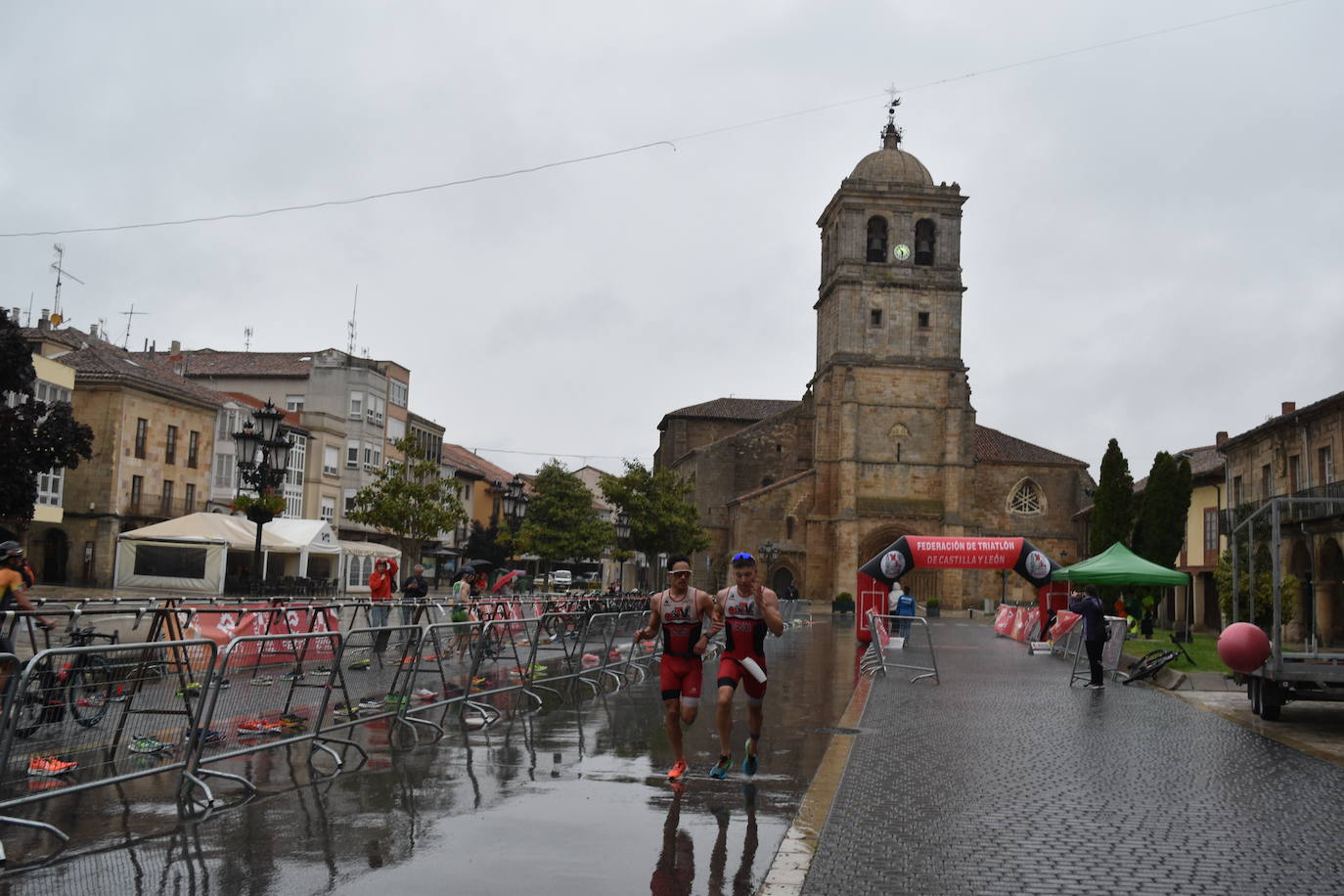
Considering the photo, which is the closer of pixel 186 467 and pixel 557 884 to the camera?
pixel 557 884

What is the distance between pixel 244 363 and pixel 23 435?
38453 millimetres

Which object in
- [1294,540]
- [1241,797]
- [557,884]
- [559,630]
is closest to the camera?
[557,884]

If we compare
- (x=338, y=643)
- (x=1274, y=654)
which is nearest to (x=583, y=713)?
(x=338, y=643)

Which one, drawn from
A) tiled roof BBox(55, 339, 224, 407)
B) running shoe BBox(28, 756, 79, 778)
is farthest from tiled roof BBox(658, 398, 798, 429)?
running shoe BBox(28, 756, 79, 778)

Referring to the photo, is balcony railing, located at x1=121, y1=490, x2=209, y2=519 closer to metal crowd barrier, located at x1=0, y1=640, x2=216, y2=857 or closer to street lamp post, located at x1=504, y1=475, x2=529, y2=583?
street lamp post, located at x1=504, y1=475, x2=529, y2=583

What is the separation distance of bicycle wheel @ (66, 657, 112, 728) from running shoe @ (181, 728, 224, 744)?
1.95 ft

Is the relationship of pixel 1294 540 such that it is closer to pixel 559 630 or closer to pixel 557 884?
pixel 559 630

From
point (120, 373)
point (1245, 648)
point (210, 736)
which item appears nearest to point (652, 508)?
point (120, 373)

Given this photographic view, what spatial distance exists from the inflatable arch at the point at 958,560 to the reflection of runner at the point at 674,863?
75.2 ft

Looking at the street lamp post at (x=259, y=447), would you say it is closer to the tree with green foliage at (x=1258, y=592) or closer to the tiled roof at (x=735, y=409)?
the tree with green foliage at (x=1258, y=592)

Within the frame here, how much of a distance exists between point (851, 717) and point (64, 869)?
344 inches

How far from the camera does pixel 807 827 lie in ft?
23.5

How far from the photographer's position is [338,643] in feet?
30.7

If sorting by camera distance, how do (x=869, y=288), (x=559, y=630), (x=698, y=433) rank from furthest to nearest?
(x=698, y=433) → (x=869, y=288) → (x=559, y=630)
